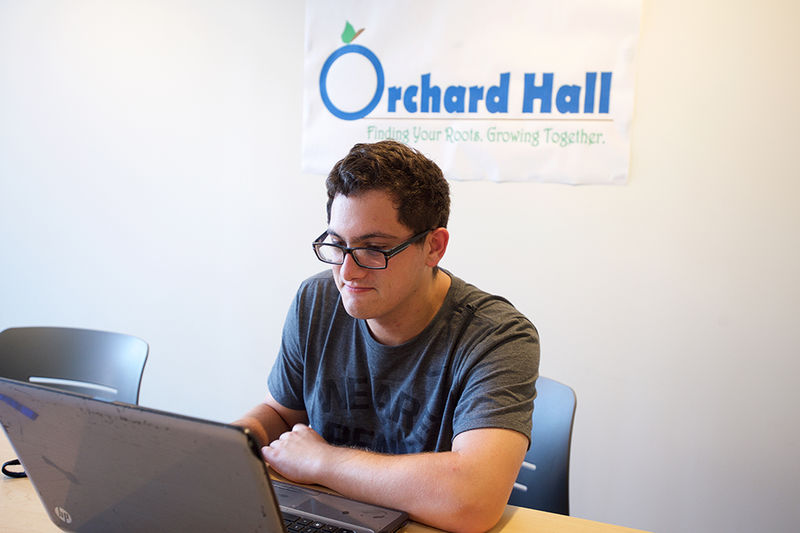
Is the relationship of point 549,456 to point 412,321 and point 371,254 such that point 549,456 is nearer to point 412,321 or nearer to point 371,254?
point 412,321

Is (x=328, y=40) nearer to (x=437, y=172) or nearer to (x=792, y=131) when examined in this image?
(x=437, y=172)

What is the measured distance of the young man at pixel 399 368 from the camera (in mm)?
1151

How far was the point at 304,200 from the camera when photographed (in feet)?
9.08

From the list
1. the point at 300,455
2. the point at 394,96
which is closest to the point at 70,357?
the point at 300,455

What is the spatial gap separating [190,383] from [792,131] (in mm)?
2587

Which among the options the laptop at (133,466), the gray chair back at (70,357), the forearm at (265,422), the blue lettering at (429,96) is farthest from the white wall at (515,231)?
the laptop at (133,466)

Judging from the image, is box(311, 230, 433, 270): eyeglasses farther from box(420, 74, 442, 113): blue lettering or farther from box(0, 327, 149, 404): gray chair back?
box(420, 74, 442, 113): blue lettering

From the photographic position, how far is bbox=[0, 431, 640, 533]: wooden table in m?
Answer: 1.11

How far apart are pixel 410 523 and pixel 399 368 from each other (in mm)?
391

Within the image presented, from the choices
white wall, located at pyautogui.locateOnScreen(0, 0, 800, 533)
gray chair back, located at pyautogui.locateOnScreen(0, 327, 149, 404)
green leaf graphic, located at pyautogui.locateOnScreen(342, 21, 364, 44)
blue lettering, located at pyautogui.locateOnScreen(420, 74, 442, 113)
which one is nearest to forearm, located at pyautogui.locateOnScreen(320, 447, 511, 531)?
gray chair back, located at pyautogui.locateOnScreen(0, 327, 149, 404)

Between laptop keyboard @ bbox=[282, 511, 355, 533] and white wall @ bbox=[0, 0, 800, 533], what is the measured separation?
152cm

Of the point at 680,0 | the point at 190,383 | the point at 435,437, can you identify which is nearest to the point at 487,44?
the point at 680,0

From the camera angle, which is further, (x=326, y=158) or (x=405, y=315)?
(x=326, y=158)

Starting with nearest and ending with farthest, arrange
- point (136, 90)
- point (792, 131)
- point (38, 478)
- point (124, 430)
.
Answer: point (124, 430) < point (38, 478) < point (792, 131) < point (136, 90)
